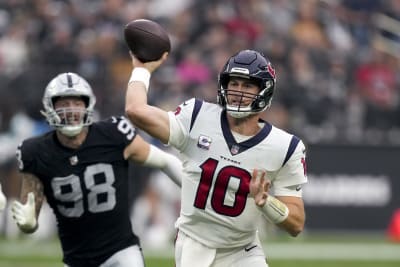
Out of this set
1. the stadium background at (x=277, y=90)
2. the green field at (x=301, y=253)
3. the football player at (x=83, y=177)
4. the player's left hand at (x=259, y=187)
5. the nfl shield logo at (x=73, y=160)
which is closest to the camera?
the player's left hand at (x=259, y=187)

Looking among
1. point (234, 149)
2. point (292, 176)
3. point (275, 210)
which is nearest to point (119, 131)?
point (234, 149)

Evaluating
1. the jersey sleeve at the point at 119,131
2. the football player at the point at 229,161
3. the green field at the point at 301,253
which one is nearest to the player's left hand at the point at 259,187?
the football player at the point at 229,161

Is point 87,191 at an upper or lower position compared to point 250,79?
lower

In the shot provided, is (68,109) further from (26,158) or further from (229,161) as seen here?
(229,161)

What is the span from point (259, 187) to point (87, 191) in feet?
5.22

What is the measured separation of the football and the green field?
5171 mm

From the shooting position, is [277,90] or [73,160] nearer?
[73,160]

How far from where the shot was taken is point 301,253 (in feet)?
39.1

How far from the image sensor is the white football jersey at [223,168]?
5832 mm

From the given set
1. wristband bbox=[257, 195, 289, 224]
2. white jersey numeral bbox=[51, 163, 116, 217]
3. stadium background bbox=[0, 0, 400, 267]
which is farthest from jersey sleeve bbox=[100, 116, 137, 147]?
stadium background bbox=[0, 0, 400, 267]

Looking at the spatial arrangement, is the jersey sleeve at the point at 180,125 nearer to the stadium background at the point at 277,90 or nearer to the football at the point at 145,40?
the football at the point at 145,40

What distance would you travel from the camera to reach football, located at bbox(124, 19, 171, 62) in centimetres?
572

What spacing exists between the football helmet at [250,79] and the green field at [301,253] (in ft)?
16.7

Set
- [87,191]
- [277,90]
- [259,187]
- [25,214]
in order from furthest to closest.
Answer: [277,90]
[87,191]
[25,214]
[259,187]
